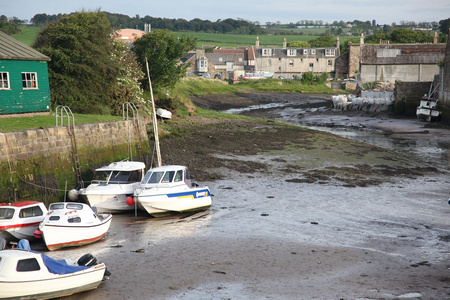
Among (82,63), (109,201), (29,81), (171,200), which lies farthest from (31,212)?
(82,63)

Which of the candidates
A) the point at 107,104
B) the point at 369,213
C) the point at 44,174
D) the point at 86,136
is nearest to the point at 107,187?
the point at 44,174

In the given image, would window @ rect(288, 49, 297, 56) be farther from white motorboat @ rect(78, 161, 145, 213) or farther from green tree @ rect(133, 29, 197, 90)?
white motorboat @ rect(78, 161, 145, 213)

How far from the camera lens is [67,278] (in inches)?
436

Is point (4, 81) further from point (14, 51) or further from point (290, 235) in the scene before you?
→ point (290, 235)

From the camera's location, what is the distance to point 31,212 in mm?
Result: 14938

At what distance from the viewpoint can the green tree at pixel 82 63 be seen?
1134 inches

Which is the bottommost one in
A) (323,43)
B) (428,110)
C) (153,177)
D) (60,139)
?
(428,110)

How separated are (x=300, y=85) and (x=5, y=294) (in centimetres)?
7577

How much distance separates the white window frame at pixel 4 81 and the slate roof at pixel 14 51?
0.84 metres

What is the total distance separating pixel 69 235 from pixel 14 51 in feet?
42.8

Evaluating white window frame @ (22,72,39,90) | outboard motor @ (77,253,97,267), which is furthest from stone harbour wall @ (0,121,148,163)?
outboard motor @ (77,253,97,267)

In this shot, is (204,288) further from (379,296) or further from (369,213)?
(369,213)

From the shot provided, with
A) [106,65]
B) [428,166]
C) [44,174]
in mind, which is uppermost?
[106,65]

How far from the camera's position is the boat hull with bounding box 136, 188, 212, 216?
17.3 meters
